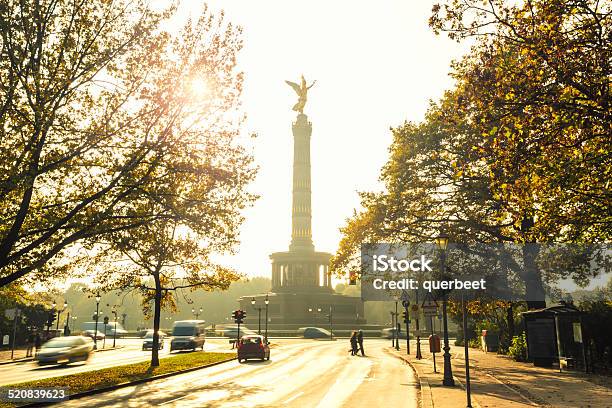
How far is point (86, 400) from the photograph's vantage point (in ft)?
53.8

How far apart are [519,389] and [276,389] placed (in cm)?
850

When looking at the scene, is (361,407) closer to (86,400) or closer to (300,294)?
(86,400)

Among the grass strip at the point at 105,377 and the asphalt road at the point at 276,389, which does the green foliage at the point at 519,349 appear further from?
the grass strip at the point at 105,377

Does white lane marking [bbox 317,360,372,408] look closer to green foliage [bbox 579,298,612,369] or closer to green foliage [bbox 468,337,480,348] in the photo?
green foliage [bbox 579,298,612,369]

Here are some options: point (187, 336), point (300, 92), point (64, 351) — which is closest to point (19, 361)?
point (64, 351)

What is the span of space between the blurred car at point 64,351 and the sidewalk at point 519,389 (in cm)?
2027

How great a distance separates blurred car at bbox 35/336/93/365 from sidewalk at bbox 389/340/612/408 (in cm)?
2027

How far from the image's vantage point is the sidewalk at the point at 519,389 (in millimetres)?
14562

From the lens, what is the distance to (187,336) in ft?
140

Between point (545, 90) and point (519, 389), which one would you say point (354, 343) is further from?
point (545, 90)

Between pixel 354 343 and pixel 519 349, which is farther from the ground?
pixel 519 349

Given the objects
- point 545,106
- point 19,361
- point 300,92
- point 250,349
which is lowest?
point 19,361

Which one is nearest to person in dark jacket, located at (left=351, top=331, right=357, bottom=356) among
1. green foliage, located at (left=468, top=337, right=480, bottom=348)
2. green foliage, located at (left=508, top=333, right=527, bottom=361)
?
green foliage, located at (left=508, top=333, right=527, bottom=361)

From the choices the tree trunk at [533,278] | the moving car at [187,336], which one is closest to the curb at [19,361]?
the moving car at [187,336]
